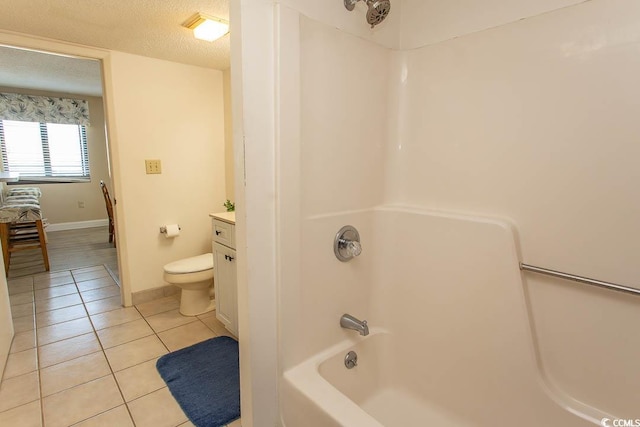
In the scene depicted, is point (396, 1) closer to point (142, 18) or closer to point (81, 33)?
point (142, 18)

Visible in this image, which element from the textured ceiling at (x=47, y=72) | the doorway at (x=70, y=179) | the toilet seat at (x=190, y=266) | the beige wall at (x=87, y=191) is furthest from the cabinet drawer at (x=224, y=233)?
the beige wall at (x=87, y=191)

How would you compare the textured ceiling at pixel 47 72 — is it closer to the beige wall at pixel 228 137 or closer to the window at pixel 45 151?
the window at pixel 45 151

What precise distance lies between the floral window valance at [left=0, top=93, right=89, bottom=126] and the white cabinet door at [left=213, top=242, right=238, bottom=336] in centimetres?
456

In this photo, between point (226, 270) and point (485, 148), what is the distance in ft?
5.60

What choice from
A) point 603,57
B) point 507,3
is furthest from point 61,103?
point 603,57

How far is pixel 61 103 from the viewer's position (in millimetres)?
4801

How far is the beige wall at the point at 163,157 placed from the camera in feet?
7.84

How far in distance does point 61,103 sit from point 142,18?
434 centimetres

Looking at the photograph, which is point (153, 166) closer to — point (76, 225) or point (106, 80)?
point (106, 80)

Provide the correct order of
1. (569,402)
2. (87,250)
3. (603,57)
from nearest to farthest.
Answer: (603,57) < (569,402) < (87,250)

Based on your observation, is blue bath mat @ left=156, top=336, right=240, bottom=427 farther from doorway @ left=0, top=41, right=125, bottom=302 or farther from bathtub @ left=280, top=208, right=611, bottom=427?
doorway @ left=0, top=41, right=125, bottom=302

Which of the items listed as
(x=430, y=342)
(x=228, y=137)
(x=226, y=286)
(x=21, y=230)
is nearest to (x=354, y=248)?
(x=430, y=342)

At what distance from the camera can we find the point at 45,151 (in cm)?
490

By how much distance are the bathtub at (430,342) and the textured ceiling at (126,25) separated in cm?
146
